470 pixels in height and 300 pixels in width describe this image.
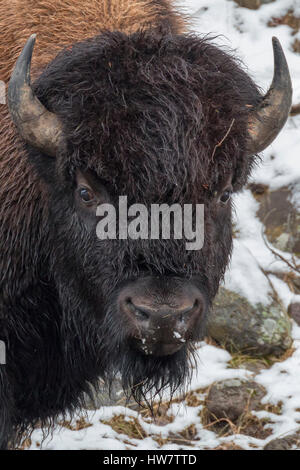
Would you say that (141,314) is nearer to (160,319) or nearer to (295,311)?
(160,319)

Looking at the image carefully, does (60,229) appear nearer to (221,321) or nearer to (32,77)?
(32,77)

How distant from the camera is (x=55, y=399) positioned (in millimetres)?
5121

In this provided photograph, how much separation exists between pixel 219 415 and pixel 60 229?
282cm

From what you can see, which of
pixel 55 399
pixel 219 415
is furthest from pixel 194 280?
pixel 219 415

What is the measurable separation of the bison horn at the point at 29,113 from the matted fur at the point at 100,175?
0.08 meters

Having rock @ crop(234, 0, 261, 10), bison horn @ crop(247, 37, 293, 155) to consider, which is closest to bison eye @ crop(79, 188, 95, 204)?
bison horn @ crop(247, 37, 293, 155)

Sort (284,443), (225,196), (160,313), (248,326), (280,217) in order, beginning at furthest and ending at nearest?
1. (280,217)
2. (248,326)
3. (284,443)
4. (225,196)
5. (160,313)

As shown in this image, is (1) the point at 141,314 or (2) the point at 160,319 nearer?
(2) the point at 160,319

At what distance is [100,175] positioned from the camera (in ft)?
13.3

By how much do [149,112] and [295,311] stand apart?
4.31m

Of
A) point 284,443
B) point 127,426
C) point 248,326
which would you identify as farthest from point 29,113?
point 248,326
